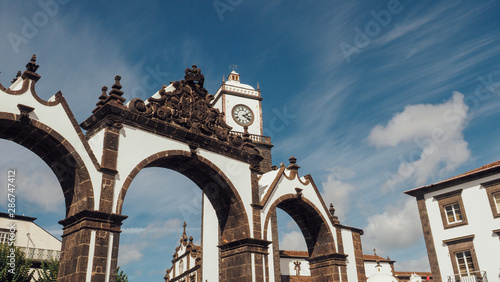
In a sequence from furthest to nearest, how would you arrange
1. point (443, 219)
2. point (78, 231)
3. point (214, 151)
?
point (443, 219) → point (214, 151) → point (78, 231)

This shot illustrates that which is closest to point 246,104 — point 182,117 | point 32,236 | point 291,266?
point 291,266

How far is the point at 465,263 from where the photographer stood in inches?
921

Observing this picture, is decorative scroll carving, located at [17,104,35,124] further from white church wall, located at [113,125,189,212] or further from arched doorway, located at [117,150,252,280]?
arched doorway, located at [117,150,252,280]

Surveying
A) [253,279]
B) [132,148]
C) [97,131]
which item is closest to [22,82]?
[97,131]

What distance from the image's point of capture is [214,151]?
16.4m

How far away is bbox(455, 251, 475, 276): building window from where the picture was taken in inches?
905

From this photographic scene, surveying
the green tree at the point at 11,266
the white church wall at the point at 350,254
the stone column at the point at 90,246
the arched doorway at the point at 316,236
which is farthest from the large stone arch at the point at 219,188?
the green tree at the point at 11,266

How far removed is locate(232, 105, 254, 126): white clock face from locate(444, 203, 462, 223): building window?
1798cm

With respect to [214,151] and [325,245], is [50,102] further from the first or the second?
[325,245]

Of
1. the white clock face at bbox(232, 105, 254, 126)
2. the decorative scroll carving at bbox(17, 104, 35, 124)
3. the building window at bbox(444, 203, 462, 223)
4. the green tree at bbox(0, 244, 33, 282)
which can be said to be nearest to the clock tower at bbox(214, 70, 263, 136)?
the white clock face at bbox(232, 105, 254, 126)

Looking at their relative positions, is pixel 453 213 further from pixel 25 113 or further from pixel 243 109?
pixel 25 113

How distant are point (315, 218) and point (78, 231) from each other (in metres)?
11.6

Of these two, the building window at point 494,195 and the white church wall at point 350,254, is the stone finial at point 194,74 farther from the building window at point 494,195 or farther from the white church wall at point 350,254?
the building window at point 494,195

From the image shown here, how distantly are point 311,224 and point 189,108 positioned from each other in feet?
28.6
